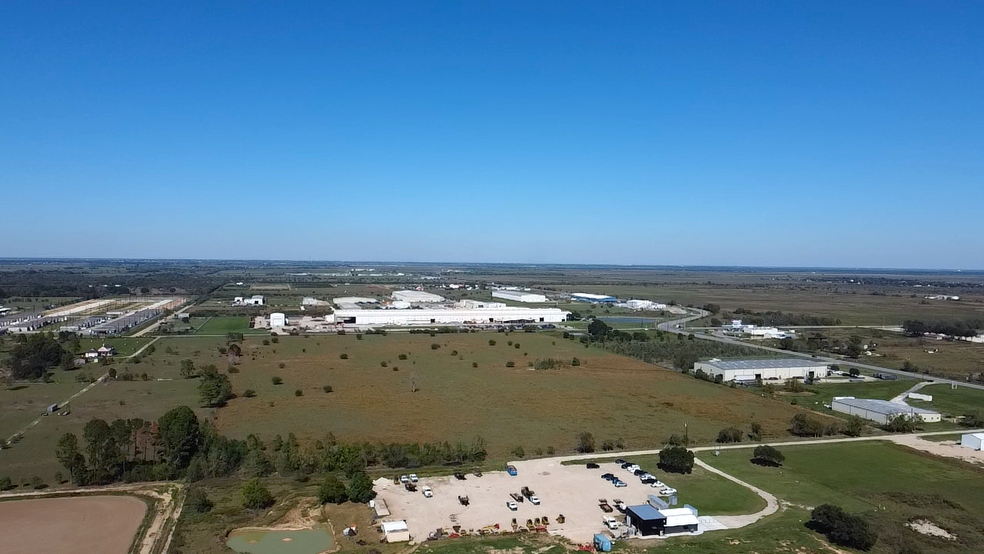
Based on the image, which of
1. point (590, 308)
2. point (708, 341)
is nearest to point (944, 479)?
point (708, 341)

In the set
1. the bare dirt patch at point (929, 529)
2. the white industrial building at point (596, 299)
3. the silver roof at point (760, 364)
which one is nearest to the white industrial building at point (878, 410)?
the silver roof at point (760, 364)

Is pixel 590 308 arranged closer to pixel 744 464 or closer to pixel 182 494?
pixel 744 464

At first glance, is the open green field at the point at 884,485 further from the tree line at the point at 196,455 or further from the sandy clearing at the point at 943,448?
the tree line at the point at 196,455

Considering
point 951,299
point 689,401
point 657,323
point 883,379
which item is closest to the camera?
point 689,401

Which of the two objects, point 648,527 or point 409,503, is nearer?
point 648,527

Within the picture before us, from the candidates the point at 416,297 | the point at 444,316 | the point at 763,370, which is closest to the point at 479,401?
the point at 763,370

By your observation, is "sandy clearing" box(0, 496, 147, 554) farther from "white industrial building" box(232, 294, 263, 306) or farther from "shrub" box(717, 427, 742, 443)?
"white industrial building" box(232, 294, 263, 306)

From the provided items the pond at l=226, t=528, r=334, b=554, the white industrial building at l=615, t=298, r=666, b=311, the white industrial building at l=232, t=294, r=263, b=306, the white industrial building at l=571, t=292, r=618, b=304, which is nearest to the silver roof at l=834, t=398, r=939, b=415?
the pond at l=226, t=528, r=334, b=554
